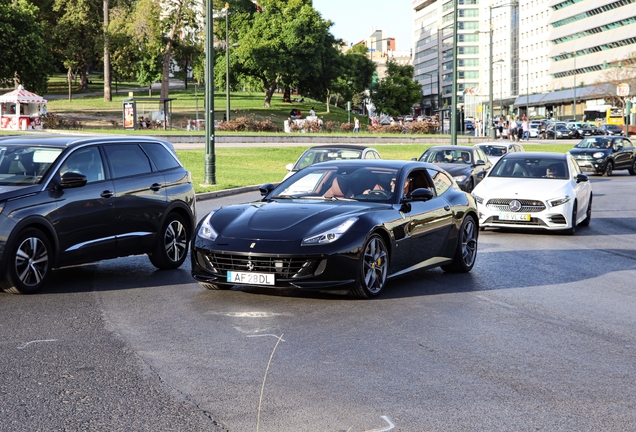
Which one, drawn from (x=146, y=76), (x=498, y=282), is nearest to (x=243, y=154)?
(x=498, y=282)

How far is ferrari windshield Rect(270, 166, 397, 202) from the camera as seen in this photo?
33.0 ft

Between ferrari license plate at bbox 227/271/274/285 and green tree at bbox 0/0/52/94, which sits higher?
green tree at bbox 0/0/52/94

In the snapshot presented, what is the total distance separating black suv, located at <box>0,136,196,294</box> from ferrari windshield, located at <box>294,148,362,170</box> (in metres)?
8.13

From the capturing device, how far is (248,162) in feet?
132

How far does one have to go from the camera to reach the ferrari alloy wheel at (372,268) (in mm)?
9031

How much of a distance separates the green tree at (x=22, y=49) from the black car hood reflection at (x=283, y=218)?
218 feet

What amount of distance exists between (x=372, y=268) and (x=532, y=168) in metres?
9.28

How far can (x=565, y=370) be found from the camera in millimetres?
6352

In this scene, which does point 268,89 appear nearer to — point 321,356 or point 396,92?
point 396,92

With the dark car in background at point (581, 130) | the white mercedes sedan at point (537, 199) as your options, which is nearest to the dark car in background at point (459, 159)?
the white mercedes sedan at point (537, 199)

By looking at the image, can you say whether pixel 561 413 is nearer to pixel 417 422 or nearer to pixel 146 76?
pixel 417 422

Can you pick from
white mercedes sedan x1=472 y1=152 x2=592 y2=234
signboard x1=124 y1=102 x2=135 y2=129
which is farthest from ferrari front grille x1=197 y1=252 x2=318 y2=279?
signboard x1=124 y1=102 x2=135 y2=129

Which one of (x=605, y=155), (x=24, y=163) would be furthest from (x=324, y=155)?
(x=605, y=155)

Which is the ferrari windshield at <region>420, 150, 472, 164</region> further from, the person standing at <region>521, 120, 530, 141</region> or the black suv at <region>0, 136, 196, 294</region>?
the person standing at <region>521, 120, 530, 141</region>
